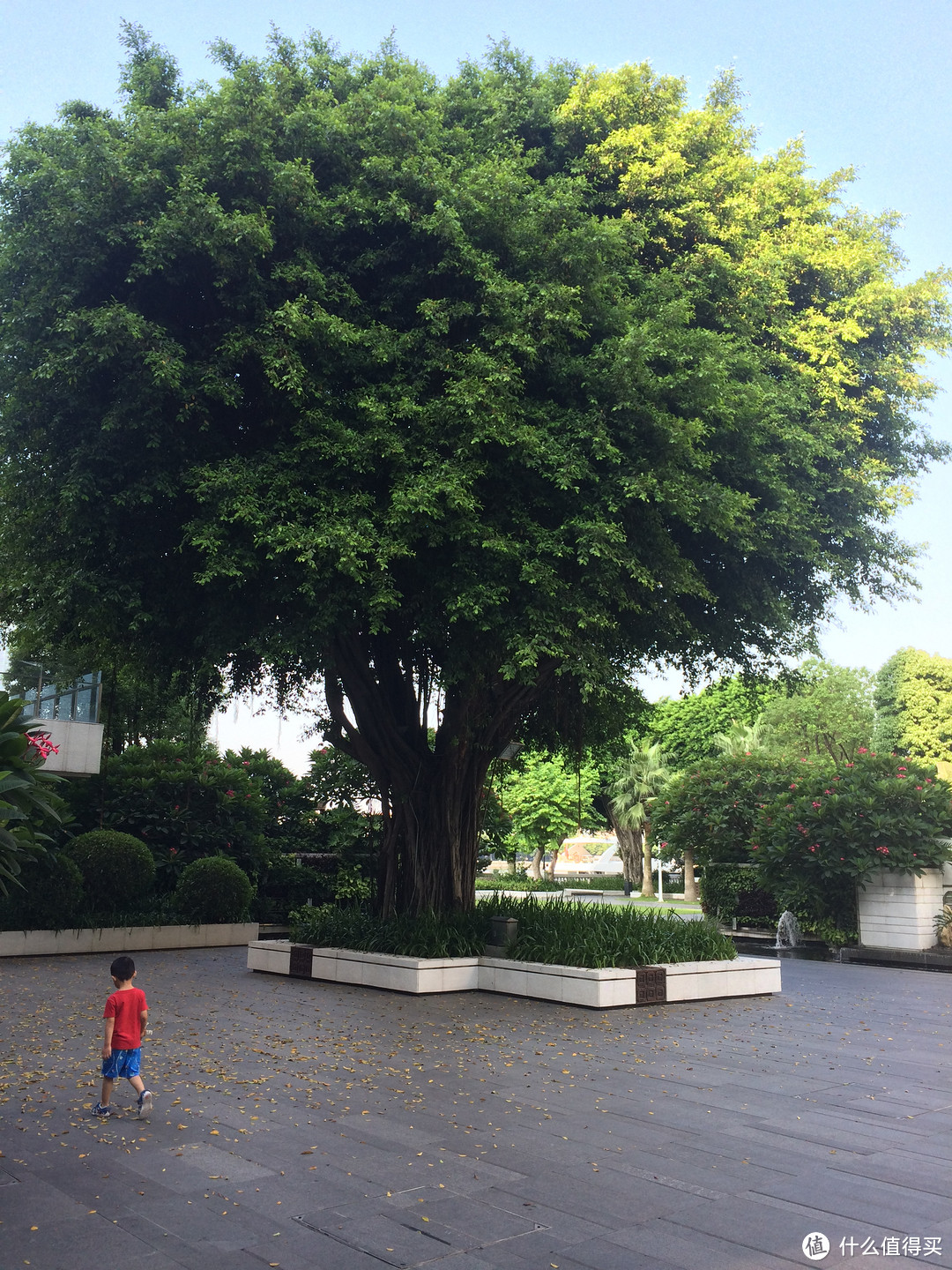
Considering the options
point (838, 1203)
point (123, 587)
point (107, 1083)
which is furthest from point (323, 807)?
point (838, 1203)

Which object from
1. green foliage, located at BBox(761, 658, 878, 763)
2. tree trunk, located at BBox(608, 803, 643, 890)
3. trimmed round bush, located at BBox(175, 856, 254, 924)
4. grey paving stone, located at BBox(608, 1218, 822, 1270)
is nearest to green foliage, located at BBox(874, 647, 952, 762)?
green foliage, located at BBox(761, 658, 878, 763)

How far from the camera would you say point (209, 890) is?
1841 cm

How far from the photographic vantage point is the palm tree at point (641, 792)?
46594 millimetres

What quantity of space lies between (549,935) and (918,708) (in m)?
41.4

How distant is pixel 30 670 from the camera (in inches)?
872

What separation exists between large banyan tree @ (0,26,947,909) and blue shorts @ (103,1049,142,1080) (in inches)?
214

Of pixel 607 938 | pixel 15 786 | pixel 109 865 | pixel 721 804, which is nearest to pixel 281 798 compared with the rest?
pixel 109 865

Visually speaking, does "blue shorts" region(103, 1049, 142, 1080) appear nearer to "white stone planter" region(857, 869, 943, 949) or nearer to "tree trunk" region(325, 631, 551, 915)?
"tree trunk" region(325, 631, 551, 915)

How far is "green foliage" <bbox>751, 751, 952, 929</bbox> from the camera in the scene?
17.4 m

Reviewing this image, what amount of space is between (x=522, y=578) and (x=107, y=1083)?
6538 millimetres

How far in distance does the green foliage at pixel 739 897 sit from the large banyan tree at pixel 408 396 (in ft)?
29.7

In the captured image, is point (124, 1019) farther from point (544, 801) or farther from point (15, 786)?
point (544, 801)

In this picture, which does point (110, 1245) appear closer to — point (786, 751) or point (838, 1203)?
point (838, 1203)

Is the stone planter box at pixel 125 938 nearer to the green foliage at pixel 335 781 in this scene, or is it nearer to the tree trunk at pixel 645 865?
the green foliage at pixel 335 781
